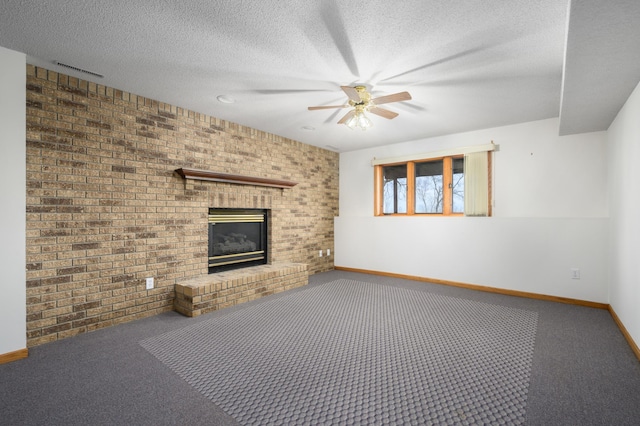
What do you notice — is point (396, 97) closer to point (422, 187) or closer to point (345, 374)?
point (345, 374)

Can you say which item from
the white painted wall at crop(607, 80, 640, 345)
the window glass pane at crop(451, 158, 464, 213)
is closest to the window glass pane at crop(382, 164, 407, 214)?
the window glass pane at crop(451, 158, 464, 213)

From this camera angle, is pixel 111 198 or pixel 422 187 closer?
pixel 111 198

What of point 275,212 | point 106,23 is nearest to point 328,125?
point 275,212

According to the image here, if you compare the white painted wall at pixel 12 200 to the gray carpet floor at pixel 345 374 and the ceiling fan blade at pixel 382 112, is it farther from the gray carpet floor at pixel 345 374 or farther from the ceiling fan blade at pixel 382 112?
the ceiling fan blade at pixel 382 112

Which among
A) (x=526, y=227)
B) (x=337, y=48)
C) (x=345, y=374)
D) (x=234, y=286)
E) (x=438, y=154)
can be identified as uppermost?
(x=337, y=48)

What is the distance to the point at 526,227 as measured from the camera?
13.0 feet

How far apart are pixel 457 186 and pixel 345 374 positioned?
3.70 m

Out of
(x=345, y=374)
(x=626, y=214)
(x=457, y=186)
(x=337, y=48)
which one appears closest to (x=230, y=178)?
(x=337, y=48)

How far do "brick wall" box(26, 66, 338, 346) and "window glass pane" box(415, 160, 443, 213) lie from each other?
9.36ft

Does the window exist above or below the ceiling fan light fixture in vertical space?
below

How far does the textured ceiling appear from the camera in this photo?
1.80m

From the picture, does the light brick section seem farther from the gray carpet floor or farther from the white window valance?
A: the white window valance

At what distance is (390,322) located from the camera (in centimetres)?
296

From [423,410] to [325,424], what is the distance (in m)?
0.56
